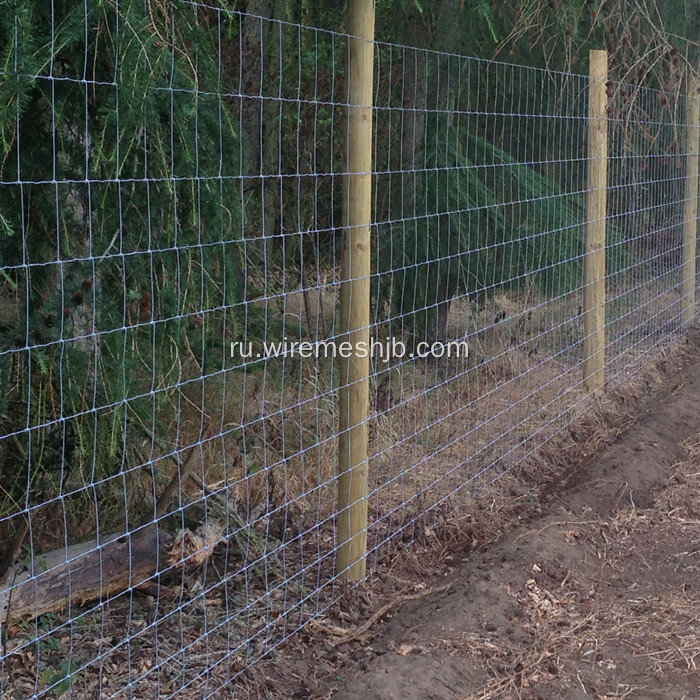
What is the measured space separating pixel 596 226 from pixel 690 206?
126 inches

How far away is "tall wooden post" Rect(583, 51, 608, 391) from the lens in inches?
256

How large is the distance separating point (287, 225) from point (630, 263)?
132 inches

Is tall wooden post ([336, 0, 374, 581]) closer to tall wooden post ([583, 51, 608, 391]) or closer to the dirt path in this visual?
the dirt path

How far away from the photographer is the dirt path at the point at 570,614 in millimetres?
3465

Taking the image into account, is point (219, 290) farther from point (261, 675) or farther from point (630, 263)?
point (630, 263)

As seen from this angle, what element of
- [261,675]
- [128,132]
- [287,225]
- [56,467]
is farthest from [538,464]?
[128,132]

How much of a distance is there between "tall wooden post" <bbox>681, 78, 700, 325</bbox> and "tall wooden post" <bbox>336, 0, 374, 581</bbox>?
20.4 ft

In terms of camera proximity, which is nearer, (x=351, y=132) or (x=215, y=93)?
(x=215, y=93)

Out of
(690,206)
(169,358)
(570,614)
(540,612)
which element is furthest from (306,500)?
(690,206)

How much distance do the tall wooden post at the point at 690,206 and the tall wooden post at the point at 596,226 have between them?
283 cm

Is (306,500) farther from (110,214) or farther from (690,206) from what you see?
(690,206)

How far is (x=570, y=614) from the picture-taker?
13.4ft

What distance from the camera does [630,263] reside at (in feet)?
25.7

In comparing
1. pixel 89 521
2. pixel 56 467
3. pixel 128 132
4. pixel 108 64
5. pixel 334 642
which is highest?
pixel 108 64
